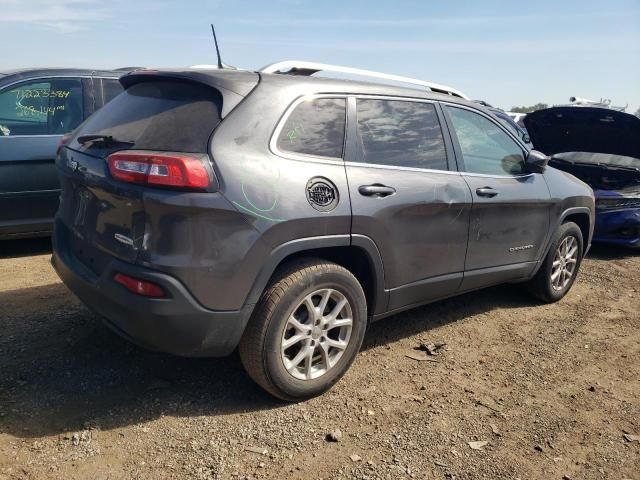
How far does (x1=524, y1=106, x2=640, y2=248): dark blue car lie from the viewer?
21.4 ft

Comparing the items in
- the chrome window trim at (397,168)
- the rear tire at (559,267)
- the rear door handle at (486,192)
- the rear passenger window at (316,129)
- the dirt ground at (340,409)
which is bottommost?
the dirt ground at (340,409)

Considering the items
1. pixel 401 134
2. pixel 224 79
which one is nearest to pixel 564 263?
pixel 401 134

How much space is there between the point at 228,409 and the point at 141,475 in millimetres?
633

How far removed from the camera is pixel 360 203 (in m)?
3.11

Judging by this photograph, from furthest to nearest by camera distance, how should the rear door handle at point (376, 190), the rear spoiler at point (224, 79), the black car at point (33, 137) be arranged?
the black car at point (33, 137)
the rear door handle at point (376, 190)
the rear spoiler at point (224, 79)

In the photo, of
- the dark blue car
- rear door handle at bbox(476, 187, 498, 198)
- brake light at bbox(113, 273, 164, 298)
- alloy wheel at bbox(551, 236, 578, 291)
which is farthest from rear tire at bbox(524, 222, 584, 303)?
brake light at bbox(113, 273, 164, 298)

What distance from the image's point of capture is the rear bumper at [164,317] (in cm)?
260

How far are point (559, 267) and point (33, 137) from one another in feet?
16.3

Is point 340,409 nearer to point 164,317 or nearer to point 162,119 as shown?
point 164,317

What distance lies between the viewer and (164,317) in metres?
2.61

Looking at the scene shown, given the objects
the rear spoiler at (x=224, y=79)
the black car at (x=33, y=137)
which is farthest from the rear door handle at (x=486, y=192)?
the black car at (x=33, y=137)

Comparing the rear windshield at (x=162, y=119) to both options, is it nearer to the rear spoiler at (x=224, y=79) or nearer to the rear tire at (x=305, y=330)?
the rear spoiler at (x=224, y=79)

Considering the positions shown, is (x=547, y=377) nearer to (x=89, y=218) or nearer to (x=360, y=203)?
(x=360, y=203)

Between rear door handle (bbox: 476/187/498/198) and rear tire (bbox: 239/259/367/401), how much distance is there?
125 centimetres
